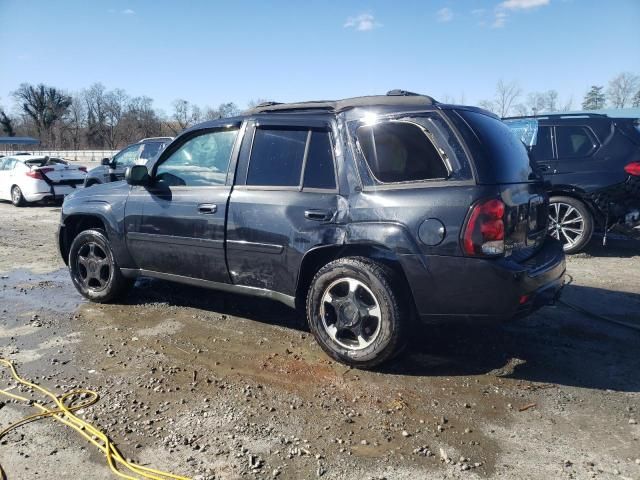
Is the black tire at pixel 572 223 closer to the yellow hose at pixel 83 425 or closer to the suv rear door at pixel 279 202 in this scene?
the suv rear door at pixel 279 202

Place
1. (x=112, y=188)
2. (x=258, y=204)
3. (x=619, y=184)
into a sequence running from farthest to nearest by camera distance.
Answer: (x=619, y=184) → (x=112, y=188) → (x=258, y=204)

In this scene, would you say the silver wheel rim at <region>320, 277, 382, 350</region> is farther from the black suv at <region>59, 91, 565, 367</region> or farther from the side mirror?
the side mirror

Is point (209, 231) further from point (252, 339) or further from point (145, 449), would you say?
point (145, 449)

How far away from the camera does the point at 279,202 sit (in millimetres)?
3805

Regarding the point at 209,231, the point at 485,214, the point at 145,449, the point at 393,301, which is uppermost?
the point at 485,214

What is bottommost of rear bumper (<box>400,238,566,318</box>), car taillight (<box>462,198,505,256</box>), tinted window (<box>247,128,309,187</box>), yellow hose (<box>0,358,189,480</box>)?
yellow hose (<box>0,358,189,480</box>)

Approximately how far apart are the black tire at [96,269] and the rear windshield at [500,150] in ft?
11.7

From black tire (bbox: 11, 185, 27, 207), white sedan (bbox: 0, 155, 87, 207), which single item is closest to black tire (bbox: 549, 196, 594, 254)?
white sedan (bbox: 0, 155, 87, 207)

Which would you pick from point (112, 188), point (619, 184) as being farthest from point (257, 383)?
point (619, 184)

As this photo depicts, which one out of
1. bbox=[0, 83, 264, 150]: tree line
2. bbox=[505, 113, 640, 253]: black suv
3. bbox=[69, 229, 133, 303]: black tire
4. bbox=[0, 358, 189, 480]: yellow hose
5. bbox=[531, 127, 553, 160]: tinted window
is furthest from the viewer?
bbox=[0, 83, 264, 150]: tree line

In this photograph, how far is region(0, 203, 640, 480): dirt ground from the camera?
2525mm

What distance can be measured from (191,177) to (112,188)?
1.07 metres

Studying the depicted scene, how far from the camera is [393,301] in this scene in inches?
131

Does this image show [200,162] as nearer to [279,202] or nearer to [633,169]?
[279,202]
